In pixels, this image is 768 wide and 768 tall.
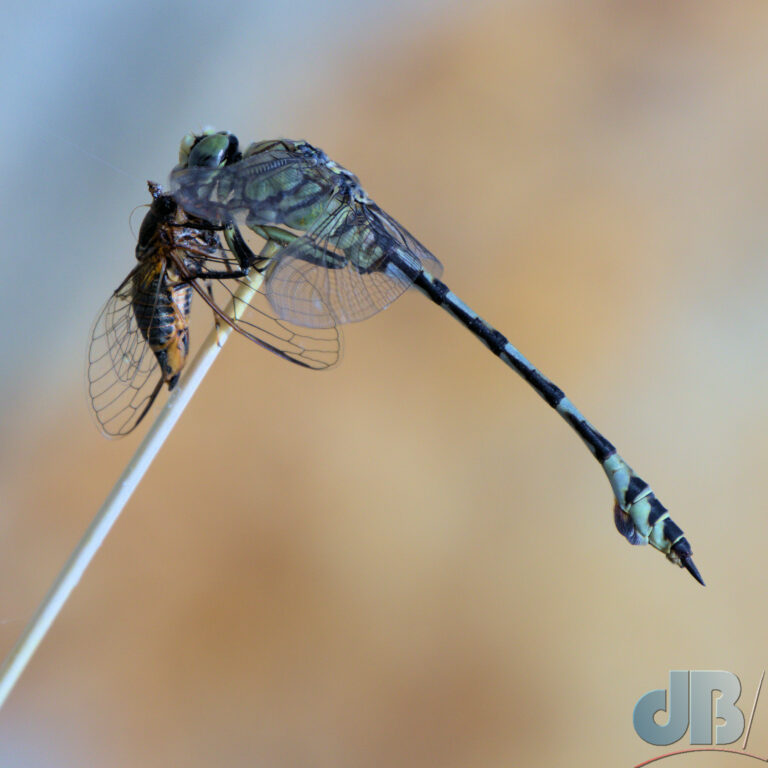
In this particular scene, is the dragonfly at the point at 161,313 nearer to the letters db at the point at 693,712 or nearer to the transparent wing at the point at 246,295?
the transparent wing at the point at 246,295

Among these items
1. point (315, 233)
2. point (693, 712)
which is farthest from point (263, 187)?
point (693, 712)

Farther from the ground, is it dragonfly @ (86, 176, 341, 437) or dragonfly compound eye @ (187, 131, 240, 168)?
dragonfly compound eye @ (187, 131, 240, 168)

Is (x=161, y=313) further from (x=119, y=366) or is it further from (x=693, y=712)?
(x=693, y=712)

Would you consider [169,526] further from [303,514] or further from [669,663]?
[669,663]

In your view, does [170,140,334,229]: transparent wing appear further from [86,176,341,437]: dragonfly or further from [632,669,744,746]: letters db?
[632,669,744,746]: letters db

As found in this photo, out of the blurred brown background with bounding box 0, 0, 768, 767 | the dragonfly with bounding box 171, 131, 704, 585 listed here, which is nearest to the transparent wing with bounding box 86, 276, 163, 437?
the dragonfly with bounding box 171, 131, 704, 585

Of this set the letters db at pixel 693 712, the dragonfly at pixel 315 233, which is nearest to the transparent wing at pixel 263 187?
the dragonfly at pixel 315 233

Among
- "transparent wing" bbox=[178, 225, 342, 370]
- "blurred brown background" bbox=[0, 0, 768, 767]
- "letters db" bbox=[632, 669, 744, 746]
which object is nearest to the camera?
"transparent wing" bbox=[178, 225, 342, 370]

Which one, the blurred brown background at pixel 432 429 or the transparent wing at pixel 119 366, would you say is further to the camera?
the blurred brown background at pixel 432 429
